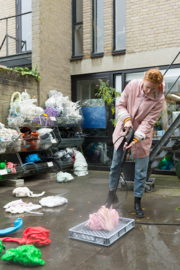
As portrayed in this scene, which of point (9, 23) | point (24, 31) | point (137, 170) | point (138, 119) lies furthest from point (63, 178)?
point (9, 23)

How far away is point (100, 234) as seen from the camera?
2643mm

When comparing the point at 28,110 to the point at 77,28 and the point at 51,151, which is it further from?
the point at 77,28

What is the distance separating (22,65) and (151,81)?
18.4ft

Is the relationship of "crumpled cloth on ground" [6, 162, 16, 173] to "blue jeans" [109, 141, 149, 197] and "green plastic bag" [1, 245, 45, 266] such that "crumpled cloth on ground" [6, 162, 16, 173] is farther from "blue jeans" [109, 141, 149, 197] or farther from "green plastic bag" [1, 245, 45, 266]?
"green plastic bag" [1, 245, 45, 266]

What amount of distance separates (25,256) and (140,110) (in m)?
1.98

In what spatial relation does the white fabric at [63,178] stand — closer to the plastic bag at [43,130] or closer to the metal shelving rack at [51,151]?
the metal shelving rack at [51,151]

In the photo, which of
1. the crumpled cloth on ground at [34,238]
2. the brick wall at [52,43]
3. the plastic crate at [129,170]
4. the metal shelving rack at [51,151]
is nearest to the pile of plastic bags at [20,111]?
the metal shelving rack at [51,151]

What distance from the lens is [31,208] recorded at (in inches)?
148

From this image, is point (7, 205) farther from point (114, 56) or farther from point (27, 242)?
point (114, 56)

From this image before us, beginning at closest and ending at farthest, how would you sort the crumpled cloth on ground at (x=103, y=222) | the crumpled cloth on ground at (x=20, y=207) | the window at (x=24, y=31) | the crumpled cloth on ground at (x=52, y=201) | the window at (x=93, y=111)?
the crumpled cloth on ground at (x=103, y=222) < the crumpled cloth on ground at (x=20, y=207) < the crumpled cloth on ground at (x=52, y=201) < the window at (x=93, y=111) < the window at (x=24, y=31)

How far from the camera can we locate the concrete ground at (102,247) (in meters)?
2.21

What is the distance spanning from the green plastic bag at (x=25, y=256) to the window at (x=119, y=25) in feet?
19.3

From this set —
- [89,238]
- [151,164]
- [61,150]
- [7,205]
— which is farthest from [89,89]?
[89,238]

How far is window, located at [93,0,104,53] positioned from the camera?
739 cm
